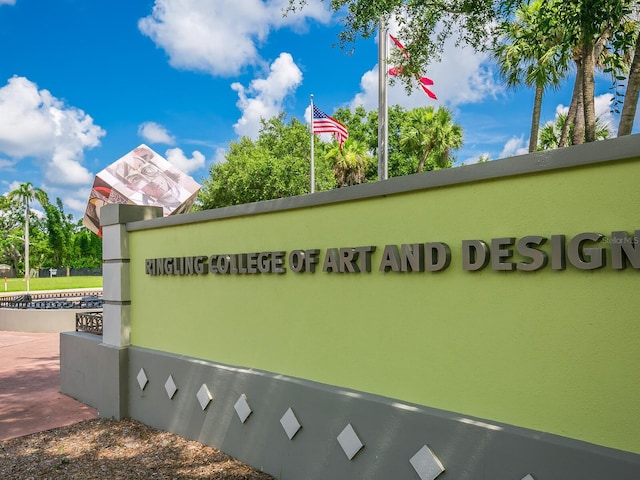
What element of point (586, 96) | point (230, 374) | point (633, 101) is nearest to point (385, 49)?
point (586, 96)

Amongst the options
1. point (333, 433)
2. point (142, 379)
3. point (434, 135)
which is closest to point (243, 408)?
point (333, 433)

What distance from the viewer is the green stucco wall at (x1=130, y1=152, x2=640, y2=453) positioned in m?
3.07

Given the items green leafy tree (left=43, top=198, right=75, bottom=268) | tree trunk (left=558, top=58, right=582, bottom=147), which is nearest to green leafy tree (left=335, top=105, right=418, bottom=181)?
tree trunk (left=558, top=58, right=582, bottom=147)

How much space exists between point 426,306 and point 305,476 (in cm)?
205

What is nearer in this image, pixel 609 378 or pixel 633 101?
pixel 609 378

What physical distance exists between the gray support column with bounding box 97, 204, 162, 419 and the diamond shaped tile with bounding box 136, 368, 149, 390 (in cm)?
34

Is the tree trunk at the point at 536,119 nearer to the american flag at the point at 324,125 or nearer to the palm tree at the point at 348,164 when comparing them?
the american flag at the point at 324,125

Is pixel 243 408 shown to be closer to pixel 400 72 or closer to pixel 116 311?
pixel 116 311

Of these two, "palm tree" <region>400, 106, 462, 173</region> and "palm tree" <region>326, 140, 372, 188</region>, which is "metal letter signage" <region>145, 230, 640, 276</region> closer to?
"palm tree" <region>400, 106, 462, 173</region>

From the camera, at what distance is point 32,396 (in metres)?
9.04

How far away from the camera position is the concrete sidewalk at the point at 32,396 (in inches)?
296

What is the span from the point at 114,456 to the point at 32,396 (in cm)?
383

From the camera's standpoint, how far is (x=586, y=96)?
1245 centimetres

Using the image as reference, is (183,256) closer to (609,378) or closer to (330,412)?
(330,412)
